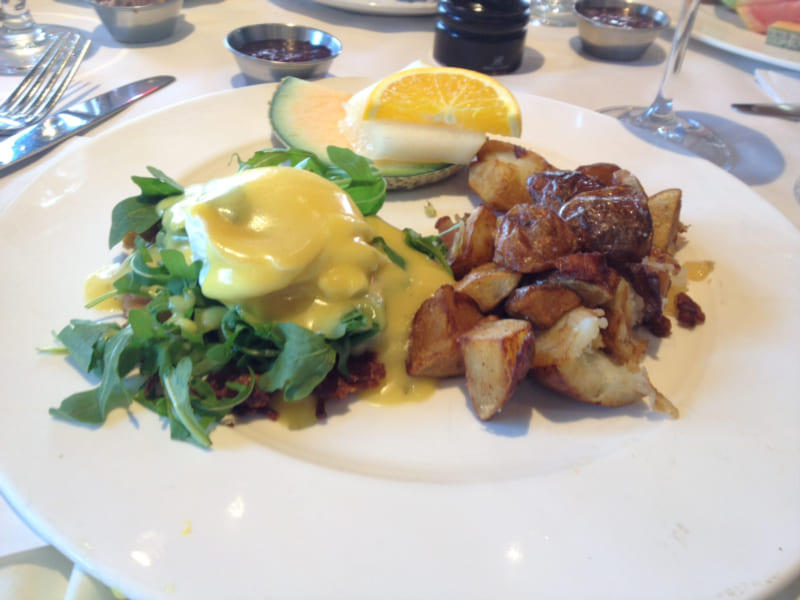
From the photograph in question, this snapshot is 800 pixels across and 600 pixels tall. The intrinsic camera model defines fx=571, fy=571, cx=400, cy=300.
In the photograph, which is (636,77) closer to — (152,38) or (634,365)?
(634,365)

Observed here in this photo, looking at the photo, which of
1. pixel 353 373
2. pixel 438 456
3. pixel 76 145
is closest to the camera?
pixel 438 456

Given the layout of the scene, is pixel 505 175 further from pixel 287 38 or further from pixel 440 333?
pixel 287 38

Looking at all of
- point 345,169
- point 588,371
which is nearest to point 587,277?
point 588,371

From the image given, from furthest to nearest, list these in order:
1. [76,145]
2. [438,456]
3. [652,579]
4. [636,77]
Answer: [636,77] → [76,145] → [438,456] → [652,579]

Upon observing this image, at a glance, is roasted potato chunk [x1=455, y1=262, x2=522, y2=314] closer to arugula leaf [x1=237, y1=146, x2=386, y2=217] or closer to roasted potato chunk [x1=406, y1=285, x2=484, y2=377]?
roasted potato chunk [x1=406, y1=285, x2=484, y2=377]

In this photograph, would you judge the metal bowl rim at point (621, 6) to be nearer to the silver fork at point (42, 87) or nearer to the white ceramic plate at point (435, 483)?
the white ceramic plate at point (435, 483)

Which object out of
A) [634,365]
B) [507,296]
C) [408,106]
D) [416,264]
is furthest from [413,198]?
[634,365]

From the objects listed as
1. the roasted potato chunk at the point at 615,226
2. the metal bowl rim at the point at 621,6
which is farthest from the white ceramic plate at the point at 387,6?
the roasted potato chunk at the point at 615,226
